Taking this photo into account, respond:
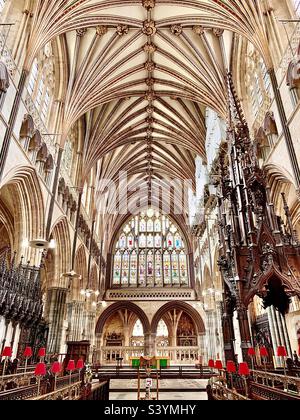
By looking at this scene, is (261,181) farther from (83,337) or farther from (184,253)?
(184,253)

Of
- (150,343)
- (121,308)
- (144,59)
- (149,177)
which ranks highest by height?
(149,177)

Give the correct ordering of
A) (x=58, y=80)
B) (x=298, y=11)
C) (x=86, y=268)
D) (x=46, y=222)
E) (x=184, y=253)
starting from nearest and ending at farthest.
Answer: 1. (x=298, y=11)
2. (x=46, y=222)
3. (x=58, y=80)
4. (x=86, y=268)
5. (x=184, y=253)

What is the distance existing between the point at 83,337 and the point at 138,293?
714 centimetres

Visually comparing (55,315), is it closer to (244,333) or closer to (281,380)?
(244,333)

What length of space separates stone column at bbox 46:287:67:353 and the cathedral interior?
62 mm

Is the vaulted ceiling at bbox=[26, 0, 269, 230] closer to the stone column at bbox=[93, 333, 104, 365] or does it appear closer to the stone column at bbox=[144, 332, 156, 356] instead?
the stone column at bbox=[93, 333, 104, 365]

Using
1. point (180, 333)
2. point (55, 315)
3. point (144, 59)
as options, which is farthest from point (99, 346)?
point (144, 59)

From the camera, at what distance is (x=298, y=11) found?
9.36 meters

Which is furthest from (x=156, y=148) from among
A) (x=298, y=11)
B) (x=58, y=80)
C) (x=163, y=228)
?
(x=298, y=11)

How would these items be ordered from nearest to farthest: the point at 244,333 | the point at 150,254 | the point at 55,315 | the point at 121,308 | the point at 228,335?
the point at 244,333 < the point at 228,335 < the point at 55,315 < the point at 121,308 < the point at 150,254

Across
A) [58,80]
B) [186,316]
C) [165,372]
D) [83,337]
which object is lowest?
[165,372]

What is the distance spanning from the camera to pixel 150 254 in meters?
28.3

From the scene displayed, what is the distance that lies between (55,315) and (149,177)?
17.5 metres

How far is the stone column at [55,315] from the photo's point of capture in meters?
13.6
